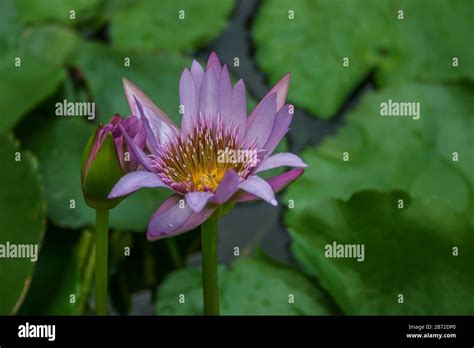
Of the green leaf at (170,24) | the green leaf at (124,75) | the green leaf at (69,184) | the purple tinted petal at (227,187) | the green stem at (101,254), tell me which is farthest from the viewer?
the green leaf at (170,24)

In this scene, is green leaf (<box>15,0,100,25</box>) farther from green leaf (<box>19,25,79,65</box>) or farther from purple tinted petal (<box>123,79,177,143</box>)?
purple tinted petal (<box>123,79,177,143</box>)

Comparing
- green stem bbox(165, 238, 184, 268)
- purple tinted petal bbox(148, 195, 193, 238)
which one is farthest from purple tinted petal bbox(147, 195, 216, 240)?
green stem bbox(165, 238, 184, 268)

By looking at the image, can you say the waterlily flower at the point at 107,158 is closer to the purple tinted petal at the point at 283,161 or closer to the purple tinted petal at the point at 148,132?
the purple tinted petal at the point at 148,132

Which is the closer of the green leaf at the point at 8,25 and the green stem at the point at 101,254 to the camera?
the green stem at the point at 101,254

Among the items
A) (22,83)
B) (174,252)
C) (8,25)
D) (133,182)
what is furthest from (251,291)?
(8,25)

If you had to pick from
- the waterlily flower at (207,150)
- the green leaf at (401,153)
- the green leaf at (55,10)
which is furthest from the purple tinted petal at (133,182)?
the green leaf at (55,10)
